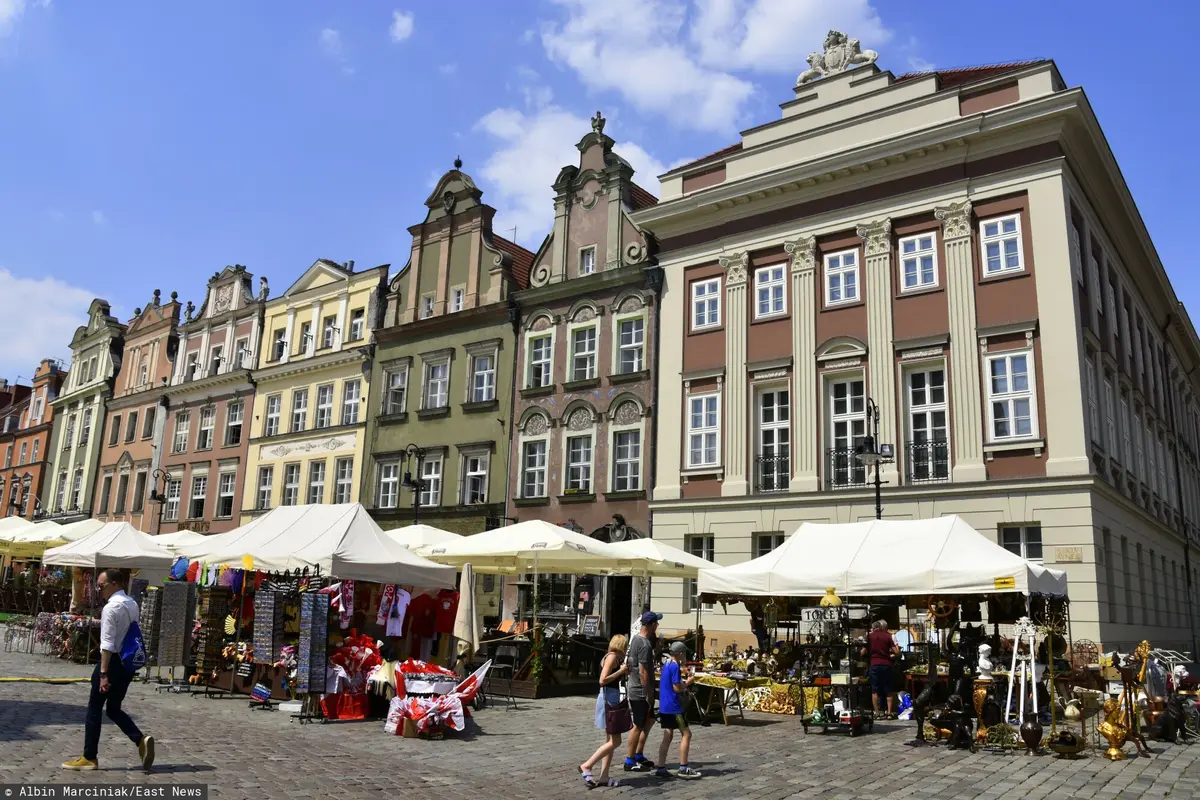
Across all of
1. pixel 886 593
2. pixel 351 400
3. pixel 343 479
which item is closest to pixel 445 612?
pixel 886 593

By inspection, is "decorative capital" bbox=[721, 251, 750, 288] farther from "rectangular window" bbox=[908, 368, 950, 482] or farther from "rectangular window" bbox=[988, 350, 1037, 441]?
"rectangular window" bbox=[988, 350, 1037, 441]

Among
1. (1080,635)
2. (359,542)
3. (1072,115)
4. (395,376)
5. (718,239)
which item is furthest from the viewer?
(395,376)

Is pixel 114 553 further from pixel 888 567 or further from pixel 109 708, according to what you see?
pixel 888 567

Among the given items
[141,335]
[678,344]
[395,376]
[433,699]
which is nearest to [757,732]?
[433,699]

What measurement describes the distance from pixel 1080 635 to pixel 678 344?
12053mm

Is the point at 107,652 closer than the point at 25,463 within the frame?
Yes

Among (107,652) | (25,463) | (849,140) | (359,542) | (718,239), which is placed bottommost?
(107,652)

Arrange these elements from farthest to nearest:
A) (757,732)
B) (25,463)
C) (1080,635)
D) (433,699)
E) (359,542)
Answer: (25,463), (1080,635), (359,542), (757,732), (433,699)

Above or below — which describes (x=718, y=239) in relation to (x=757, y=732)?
above

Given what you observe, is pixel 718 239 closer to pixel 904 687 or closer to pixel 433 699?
pixel 904 687

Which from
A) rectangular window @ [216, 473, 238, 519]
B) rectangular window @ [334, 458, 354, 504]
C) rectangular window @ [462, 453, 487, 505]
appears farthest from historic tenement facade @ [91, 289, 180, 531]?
rectangular window @ [462, 453, 487, 505]

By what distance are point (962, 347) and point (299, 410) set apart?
25641 millimetres

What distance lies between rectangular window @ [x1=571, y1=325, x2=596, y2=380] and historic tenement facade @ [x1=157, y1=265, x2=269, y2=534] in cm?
1725

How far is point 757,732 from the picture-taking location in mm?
13828
